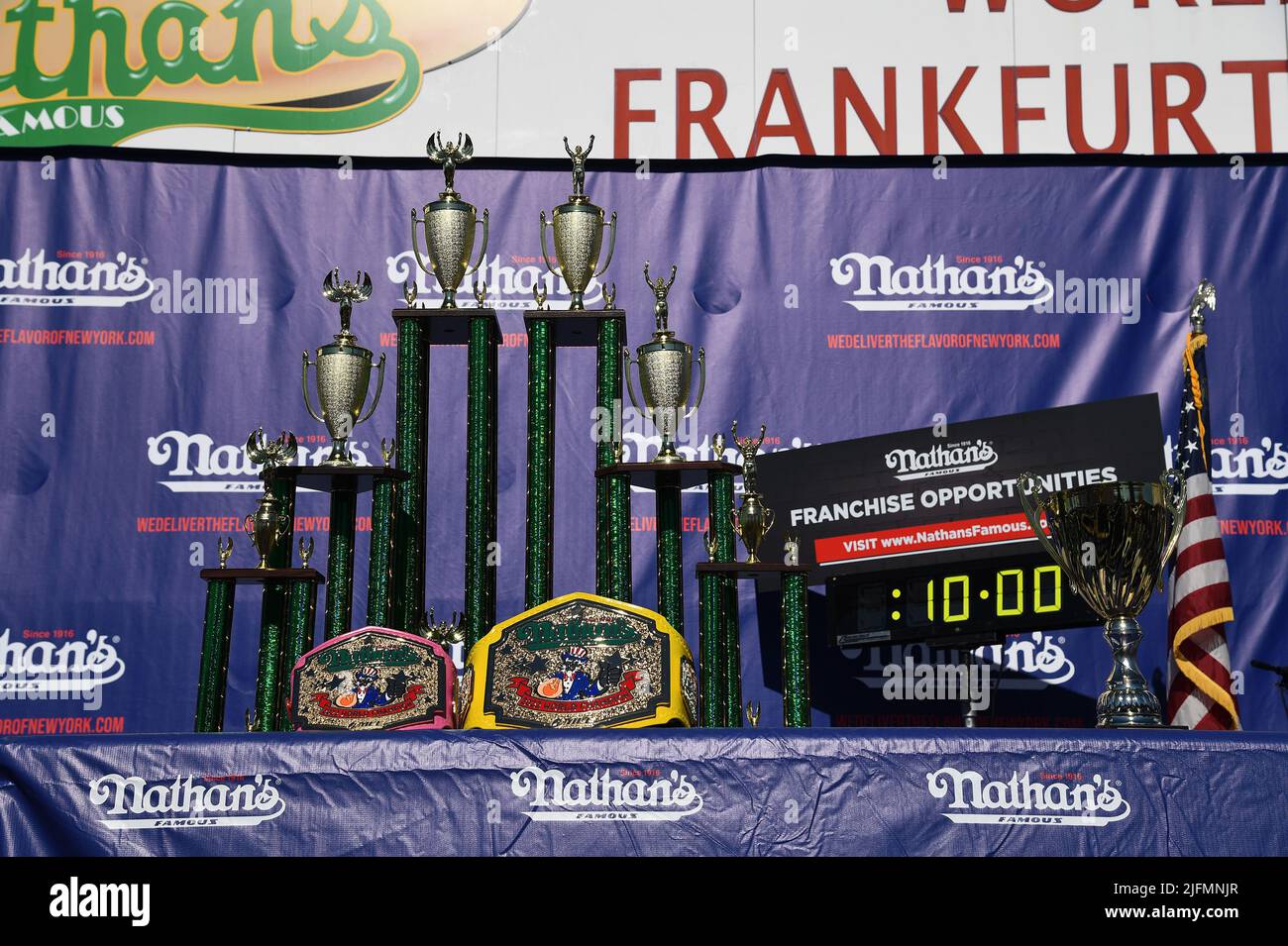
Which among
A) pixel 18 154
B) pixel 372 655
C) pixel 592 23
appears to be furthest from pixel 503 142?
pixel 372 655

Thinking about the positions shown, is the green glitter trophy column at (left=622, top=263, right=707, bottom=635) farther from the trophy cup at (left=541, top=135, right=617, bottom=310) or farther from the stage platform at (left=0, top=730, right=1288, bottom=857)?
the stage platform at (left=0, top=730, right=1288, bottom=857)

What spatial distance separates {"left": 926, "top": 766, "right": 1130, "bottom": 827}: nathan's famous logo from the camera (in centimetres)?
169

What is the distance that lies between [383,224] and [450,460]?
76 centimetres

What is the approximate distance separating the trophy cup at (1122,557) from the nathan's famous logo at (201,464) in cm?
251

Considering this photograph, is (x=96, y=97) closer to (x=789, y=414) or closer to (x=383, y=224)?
(x=383, y=224)

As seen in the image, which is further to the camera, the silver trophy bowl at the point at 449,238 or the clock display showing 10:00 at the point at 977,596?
the clock display showing 10:00 at the point at 977,596

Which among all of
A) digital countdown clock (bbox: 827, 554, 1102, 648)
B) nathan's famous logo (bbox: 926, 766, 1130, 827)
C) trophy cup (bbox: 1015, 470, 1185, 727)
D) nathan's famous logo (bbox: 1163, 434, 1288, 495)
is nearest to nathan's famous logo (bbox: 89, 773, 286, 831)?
nathan's famous logo (bbox: 926, 766, 1130, 827)

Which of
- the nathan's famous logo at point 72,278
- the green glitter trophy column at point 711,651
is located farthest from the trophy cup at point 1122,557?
the nathan's famous logo at point 72,278

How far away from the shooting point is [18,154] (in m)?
4.31

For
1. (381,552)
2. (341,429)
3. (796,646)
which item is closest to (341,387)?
(341,429)

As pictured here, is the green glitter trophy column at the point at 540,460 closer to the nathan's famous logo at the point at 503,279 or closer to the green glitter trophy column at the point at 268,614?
the green glitter trophy column at the point at 268,614

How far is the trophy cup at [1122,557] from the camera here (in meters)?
2.05

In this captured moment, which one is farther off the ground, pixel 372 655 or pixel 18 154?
pixel 18 154

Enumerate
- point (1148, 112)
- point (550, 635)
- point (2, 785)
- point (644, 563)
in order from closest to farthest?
point (2, 785) < point (550, 635) < point (644, 563) < point (1148, 112)
